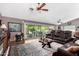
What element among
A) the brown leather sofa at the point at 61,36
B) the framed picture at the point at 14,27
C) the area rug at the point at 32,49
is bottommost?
the area rug at the point at 32,49

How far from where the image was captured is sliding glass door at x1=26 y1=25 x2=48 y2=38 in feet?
8.41

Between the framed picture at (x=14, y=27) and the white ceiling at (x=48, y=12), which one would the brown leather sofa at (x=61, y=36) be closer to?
the white ceiling at (x=48, y=12)

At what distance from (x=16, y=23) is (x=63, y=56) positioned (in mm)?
1142

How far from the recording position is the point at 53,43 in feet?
8.31

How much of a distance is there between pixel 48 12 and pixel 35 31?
0.48 metres

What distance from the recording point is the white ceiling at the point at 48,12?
2.51 meters

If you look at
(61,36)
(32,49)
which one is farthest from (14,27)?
(61,36)

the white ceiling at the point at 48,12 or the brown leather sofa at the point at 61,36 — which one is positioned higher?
the white ceiling at the point at 48,12

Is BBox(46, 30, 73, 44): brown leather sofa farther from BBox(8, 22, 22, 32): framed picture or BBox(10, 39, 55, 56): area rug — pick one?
BBox(8, 22, 22, 32): framed picture

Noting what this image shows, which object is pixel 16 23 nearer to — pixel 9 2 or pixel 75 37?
pixel 9 2

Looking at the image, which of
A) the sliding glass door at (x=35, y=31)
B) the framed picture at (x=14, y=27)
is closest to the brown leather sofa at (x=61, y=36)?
the sliding glass door at (x=35, y=31)

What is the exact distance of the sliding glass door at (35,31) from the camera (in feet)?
8.41

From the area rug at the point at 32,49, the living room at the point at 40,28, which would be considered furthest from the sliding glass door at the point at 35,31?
the area rug at the point at 32,49

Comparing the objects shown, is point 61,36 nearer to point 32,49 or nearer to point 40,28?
point 40,28
